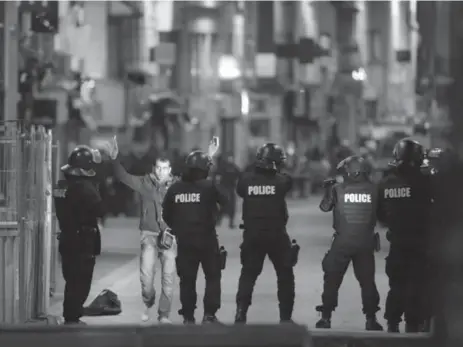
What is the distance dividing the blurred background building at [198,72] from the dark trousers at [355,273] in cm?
994

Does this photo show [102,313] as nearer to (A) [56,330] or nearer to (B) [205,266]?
(B) [205,266]

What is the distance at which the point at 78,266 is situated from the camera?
1380cm

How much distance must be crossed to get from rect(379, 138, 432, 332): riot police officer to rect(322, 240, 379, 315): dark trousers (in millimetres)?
179

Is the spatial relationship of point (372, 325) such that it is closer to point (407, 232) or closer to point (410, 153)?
point (407, 232)

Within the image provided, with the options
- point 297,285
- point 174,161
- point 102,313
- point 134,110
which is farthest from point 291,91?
point 102,313

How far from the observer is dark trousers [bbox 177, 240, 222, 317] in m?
13.8

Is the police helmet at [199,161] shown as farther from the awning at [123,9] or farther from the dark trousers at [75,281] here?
the awning at [123,9]

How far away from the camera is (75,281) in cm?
1389

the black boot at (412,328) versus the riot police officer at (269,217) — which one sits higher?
the riot police officer at (269,217)

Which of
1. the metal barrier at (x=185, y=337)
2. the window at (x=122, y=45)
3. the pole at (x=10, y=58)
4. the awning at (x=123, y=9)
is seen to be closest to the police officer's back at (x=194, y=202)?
the metal barrier at (x=185, y=337)

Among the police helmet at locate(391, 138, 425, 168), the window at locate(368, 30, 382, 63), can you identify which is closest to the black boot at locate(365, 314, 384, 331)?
the police helmet at locate(391, 138, 425, 168)

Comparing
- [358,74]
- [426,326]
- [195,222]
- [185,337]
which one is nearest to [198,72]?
[358,74]

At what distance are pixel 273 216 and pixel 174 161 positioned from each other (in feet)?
76.2

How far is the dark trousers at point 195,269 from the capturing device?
1376 cm
